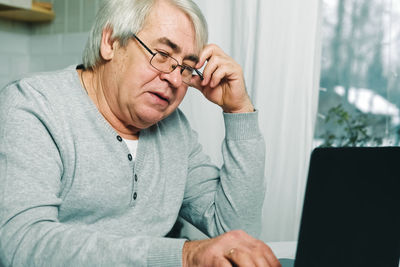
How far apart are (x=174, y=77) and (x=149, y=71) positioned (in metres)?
0.07

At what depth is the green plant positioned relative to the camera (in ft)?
6.12

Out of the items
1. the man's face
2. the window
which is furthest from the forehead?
the window

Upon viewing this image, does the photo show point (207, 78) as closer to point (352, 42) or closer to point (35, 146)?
point (35, 146)

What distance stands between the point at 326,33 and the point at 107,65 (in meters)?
1.03

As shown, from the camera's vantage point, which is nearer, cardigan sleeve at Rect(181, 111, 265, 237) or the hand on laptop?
the hand on laptop

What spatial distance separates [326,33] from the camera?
6.25 feet

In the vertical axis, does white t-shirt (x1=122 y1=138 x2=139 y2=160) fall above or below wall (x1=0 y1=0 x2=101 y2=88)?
below

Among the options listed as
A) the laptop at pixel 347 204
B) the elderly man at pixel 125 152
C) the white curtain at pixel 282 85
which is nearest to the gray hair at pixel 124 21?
the elderly man at pixel 125 152

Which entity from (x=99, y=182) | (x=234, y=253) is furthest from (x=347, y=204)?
(x=99, y=182)

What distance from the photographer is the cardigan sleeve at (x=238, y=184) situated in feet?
4.33

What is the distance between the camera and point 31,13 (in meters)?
2.44

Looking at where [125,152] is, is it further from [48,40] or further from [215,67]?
[48,40]

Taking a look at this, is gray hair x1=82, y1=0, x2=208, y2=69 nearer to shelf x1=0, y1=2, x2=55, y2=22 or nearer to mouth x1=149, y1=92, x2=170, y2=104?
mouth x1=149, y1=92, x2=170, y2=104

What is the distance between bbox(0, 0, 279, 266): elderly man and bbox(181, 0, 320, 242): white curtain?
459 millimetres
